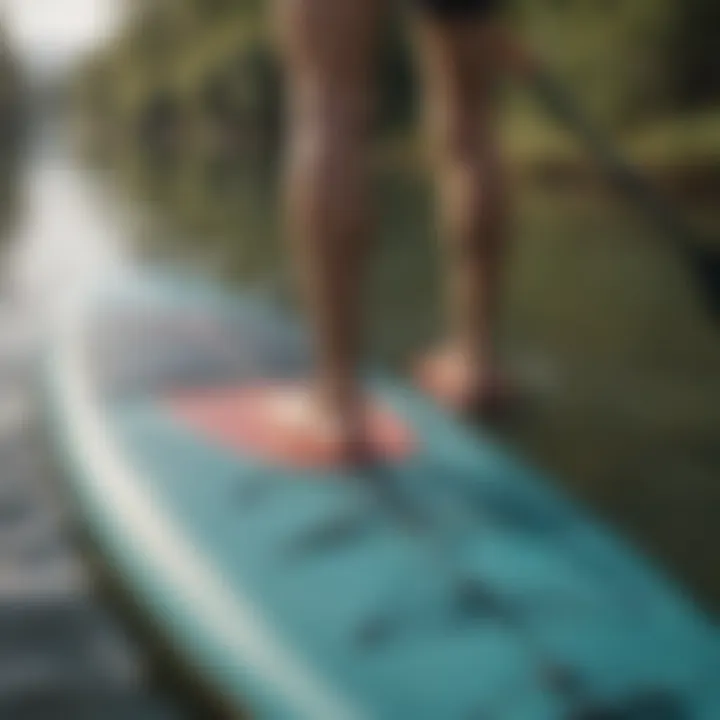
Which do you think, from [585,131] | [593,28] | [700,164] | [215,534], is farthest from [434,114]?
[593,28]

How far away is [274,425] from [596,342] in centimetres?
99

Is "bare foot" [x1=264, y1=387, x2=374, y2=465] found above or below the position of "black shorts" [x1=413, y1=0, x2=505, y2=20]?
below

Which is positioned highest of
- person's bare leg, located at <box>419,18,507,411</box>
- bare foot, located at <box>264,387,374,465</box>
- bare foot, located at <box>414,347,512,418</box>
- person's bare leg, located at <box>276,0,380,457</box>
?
person's bare leg, located at <box>419,18,507,411</box>

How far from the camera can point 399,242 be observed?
3805mm

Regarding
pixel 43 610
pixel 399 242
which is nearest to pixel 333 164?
pixel 43 610

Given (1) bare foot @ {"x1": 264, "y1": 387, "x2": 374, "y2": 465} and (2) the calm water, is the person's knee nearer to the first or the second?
(1) bare foot @ {"x1": 264, "y1": 387, "x2": 374, "y2": 465}

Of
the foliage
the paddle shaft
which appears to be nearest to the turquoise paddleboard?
the paddle shaft

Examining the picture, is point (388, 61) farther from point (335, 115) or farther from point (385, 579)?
point (385, 579)

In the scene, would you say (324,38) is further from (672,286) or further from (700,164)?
(700,164)

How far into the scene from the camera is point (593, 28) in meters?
6.02

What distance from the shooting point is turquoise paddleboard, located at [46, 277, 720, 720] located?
806 millimetres

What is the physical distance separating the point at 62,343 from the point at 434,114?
46 cm

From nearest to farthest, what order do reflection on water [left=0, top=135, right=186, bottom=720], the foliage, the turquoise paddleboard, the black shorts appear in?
the turquoise paddleboard → reflection on water [left=0, top=135, right=186, bottom=720] → the black shorts → the foliage

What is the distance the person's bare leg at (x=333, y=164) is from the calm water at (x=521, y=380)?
0.27 metres
